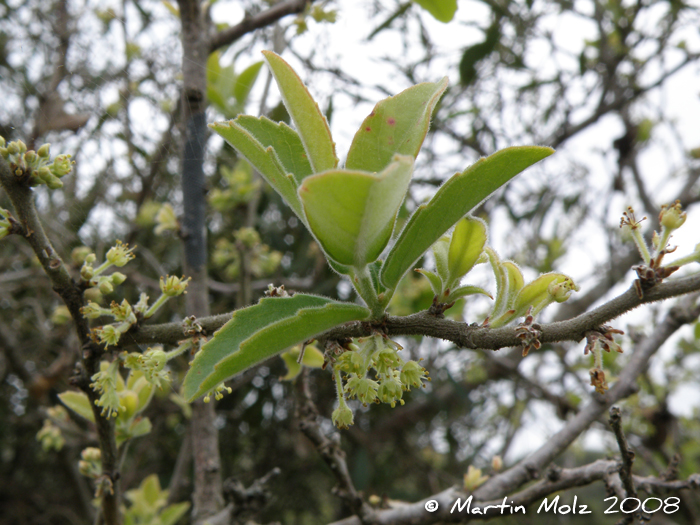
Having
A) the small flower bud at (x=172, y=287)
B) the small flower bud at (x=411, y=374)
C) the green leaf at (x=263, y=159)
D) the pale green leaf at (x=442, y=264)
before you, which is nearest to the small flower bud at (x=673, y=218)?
the pale green leaf at (x=442, y=264)

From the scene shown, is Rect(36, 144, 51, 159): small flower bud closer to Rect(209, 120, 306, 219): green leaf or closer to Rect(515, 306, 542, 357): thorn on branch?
Rect(209, 120, 306, 219): green leaf

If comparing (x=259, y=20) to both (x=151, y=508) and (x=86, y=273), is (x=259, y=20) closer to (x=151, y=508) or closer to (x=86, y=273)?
(x=86, y=273)

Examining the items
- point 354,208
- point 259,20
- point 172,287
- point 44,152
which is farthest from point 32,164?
point 259,20

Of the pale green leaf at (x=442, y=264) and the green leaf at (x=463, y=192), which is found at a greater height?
the green leaf at (x=463, y=192)

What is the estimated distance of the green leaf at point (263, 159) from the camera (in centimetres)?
81

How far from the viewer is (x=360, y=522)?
148 centimetres

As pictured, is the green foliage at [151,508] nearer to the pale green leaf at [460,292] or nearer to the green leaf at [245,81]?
the pale green leaf at [460,292]

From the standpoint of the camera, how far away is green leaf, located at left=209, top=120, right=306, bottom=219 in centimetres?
81

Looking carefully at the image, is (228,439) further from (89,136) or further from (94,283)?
(94,283)

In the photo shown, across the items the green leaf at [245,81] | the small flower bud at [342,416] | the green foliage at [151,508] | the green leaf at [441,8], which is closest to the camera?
the small flower bud at [342,416]

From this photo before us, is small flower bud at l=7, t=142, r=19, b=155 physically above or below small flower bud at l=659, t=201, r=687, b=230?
above

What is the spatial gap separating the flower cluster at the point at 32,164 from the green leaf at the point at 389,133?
51 centimetres

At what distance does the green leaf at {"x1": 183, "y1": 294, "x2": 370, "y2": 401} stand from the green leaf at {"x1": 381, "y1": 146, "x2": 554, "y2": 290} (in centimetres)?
15

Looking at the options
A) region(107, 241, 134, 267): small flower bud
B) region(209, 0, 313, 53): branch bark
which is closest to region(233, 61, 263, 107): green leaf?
region(209, 0, 313, 53): branch bark
